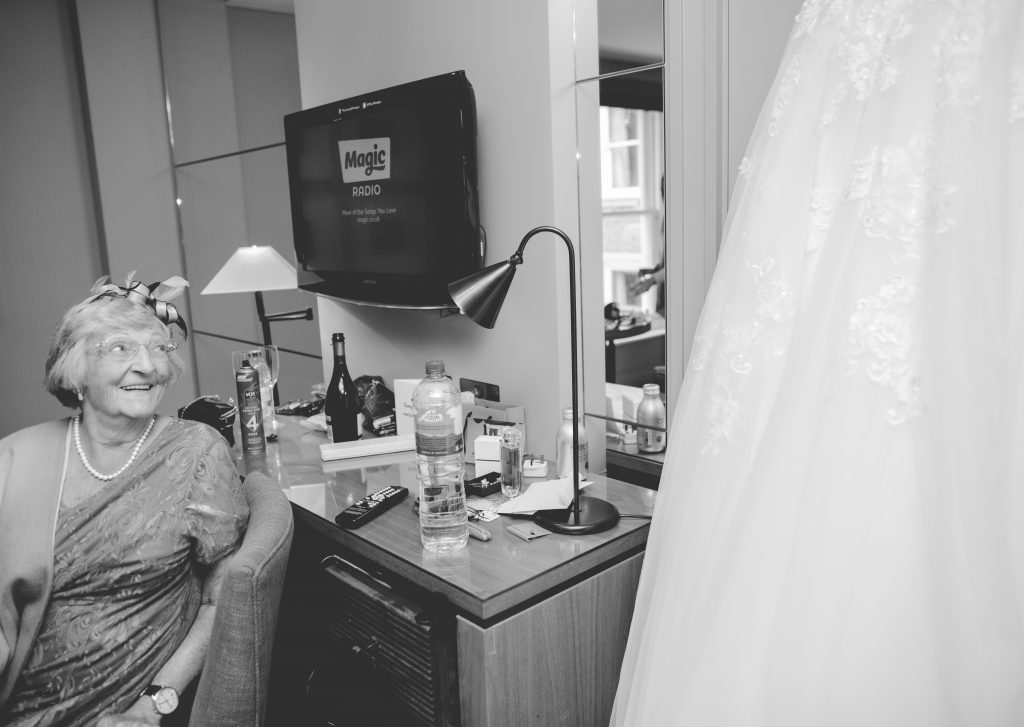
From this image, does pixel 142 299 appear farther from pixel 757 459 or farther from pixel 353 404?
pixel 757 459

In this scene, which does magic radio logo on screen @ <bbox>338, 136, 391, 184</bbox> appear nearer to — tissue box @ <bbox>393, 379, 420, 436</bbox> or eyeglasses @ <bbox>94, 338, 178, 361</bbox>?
tissue box @ <bbox>393, 379, 420, 436</bbox>

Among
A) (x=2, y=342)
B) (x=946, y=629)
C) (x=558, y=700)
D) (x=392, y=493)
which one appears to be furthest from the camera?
(x=2, y=342)

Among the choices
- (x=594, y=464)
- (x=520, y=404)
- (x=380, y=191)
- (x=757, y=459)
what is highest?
(x=380, y=191)

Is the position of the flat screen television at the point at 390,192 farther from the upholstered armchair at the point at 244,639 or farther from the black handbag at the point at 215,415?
the upholstered armchair at the point at 244,639

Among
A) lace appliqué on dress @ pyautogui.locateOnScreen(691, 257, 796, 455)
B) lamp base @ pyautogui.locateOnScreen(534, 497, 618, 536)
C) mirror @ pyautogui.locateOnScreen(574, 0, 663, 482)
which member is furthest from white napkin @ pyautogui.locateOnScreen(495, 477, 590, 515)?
lace appliqué on dress @ pyautogui.locateOnScreen(691, 257, 796, 455)

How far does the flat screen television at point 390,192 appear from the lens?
6.86 ft

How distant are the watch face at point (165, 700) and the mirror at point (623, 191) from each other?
1177 millimetres

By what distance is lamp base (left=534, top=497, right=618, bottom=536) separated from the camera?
1.48m

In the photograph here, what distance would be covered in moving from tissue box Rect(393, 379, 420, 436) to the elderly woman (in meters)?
0.71

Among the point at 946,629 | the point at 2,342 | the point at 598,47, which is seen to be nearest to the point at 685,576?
the point at 946,629

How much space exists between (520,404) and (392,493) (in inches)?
24.4

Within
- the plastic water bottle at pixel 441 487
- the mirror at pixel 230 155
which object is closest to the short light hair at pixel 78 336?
the plastic water bottle at pixel 441 487

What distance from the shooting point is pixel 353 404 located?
2.25 metres

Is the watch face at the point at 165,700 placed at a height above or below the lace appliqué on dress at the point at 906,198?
below
